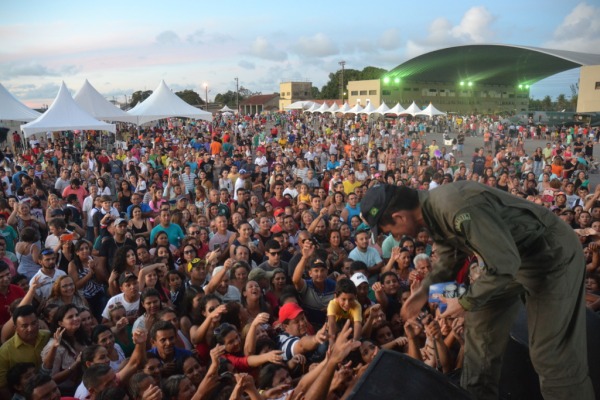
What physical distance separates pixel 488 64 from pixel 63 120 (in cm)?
4793

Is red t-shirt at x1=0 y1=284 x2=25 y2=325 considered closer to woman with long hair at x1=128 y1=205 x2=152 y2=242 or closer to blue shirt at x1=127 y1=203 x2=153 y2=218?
woman with long hair at x1=128 y1=205 x2=152 y2=242

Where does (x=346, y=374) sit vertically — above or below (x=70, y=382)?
above

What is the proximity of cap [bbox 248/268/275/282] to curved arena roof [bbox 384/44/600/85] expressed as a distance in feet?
135

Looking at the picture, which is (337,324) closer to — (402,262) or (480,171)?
(402,262)

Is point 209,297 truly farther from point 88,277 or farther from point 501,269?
point 501,269

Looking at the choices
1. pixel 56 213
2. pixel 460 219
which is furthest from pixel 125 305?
pixel 460 219

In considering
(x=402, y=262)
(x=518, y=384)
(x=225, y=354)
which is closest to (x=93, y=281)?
(x=225, y=354)

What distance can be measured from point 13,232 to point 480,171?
11083 mm

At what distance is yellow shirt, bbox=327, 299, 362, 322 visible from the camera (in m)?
3.90

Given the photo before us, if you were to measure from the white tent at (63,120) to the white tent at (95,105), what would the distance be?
8.14ft

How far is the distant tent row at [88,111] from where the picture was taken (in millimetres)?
12758

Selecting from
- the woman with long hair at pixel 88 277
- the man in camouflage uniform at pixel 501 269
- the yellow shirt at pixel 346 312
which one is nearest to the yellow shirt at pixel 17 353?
the woman with long hair at pixel 88 277

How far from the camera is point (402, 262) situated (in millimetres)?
5445

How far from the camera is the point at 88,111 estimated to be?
16047 millimetres
